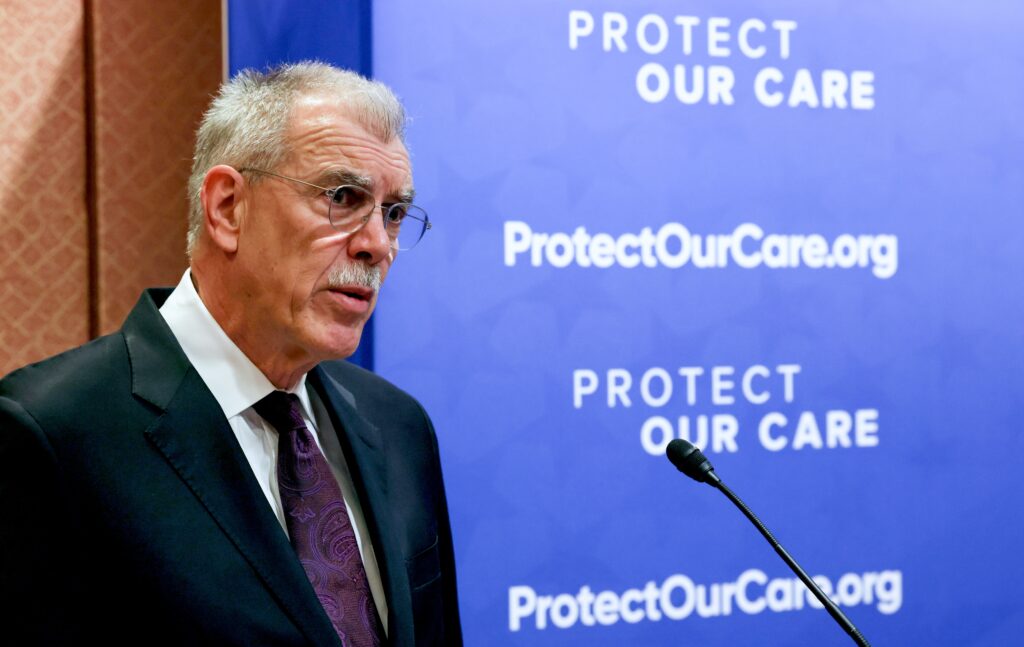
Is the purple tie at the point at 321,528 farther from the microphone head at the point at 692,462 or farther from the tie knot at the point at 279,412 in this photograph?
the microphone head at the point at 692,462

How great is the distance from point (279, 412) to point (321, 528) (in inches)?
→ 6.9

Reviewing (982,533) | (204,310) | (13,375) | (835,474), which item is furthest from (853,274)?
(13,375)

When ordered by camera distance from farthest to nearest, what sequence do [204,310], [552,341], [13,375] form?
[552,341], [204,310], [13,375]

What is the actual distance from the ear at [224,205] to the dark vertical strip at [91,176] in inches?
62.9

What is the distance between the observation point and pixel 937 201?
2.72 metres

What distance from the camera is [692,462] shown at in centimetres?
160

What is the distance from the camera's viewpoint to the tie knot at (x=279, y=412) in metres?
1.59

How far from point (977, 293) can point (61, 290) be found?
2.36 metres

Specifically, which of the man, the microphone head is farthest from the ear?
the microphone head

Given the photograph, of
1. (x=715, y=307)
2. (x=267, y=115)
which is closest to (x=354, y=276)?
(x=267, y=115)

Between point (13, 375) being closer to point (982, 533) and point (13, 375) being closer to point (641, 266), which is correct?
point (641, 266)

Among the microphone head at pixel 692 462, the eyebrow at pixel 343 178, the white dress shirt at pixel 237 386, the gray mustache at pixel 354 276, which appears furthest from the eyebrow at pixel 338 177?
the microphone head at pixel 692 462

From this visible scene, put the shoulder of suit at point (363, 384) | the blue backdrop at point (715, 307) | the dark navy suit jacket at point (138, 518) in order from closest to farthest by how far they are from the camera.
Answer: the dark navy suit jacket at point (138, 518)
the shoulder of suit at point (363, 384)
the blue backdrop at point (715, 307)

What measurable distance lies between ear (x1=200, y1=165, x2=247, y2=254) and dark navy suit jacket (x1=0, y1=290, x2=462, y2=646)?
0.14 m
